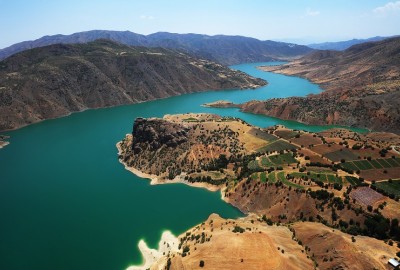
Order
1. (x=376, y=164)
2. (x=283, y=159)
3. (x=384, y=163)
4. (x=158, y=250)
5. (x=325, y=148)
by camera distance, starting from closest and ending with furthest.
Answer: (x=158, y=250), (x=376, y=164), (x=384, y=163), (x=283, y=159), (x=325, y=148)

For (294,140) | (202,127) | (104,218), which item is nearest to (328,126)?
(294,140)

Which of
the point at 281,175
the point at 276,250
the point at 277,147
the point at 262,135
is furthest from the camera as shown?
the point at 262,135

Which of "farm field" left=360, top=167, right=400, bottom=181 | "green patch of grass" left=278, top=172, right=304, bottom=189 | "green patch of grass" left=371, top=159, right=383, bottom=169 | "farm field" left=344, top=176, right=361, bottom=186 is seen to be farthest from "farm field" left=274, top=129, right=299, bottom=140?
"farm field" left=344, top=176, right=361, bottom=186

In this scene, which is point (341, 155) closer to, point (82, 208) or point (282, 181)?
point (282, 181)

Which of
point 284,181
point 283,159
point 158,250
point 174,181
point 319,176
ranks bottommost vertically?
point 174,181

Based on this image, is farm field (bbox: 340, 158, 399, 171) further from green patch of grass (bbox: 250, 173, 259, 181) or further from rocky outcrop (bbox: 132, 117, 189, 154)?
rocky outcrop (bbox: 132, 117, 189, 154)

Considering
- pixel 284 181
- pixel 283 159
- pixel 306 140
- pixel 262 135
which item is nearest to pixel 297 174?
pixel 284 181

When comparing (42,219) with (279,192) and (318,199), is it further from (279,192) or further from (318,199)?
(318,199)
